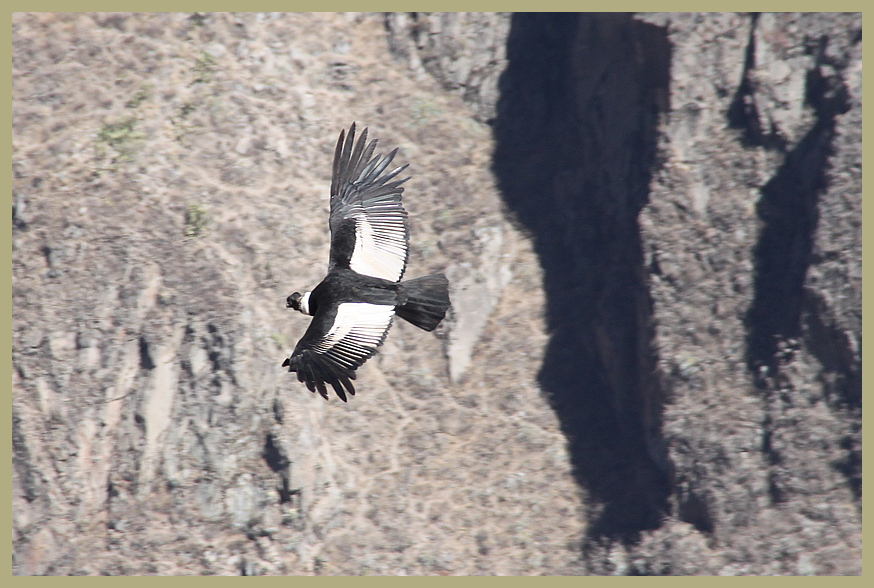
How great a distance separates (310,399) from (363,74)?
21.2 feet

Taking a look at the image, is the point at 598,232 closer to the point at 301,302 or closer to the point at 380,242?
the point at 380,242

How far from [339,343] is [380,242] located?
2002mm

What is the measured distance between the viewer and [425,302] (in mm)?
8930

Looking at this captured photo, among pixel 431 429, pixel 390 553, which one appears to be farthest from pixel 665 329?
pixel 390 553

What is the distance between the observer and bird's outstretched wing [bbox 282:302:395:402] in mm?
7848

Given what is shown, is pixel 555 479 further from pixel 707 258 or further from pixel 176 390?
pixel 176 390

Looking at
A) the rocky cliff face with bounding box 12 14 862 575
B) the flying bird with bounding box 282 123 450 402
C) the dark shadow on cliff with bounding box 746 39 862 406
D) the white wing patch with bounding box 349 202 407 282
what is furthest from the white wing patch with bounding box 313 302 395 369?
the dark shadow on cliff with bounding box 746 39 862 406

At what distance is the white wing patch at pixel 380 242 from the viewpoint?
9922 mm

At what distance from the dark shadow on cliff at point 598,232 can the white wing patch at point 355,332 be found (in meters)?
7.60

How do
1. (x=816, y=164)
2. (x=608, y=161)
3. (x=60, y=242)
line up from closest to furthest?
Answer: (x=816, y=164), (x=60, y=242), (x=608, y=161)

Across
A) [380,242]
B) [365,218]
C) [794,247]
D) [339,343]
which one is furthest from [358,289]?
[794,247]

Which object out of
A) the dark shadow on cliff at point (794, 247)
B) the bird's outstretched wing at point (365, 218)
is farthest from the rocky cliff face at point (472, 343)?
the bird's outstretched wing at point (365, 218)

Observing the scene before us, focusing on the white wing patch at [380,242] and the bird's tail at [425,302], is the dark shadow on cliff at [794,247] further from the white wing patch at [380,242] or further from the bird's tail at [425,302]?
the bird's tail at [425,302]

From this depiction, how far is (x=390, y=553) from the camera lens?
14797mm
